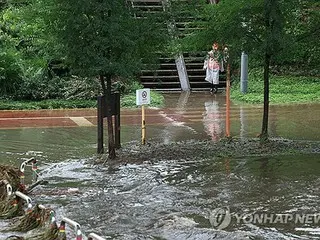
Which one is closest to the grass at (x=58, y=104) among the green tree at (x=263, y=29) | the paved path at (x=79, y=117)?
the paved path at (x=79, y=117)

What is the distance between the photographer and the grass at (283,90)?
2072 cm

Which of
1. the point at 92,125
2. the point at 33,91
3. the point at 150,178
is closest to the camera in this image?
the point at 150,178

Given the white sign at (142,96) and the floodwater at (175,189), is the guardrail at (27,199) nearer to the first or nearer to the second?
the floodwater at (175,189)

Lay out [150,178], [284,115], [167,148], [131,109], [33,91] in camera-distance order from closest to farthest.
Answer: [150,178]
[167,148]
[284,115]
[131,109]
[33,91]

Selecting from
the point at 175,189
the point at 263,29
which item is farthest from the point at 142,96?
the point at 175,189

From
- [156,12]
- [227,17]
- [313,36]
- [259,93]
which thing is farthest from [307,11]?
[259,93]

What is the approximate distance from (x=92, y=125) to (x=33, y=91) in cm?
539

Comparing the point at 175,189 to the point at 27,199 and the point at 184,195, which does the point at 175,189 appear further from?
the point at 27,199

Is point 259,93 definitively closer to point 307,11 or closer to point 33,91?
point 33,91

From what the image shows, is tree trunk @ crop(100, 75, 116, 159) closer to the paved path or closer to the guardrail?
the guardrail

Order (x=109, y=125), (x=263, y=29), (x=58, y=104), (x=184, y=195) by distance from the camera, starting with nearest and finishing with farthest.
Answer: (x=184, y=195), (x=109, y=125), (x=263, y=29), (x=58, y=104)

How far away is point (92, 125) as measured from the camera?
16.1m

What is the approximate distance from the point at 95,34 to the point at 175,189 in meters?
3.24

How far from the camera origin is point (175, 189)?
9.37 metres
